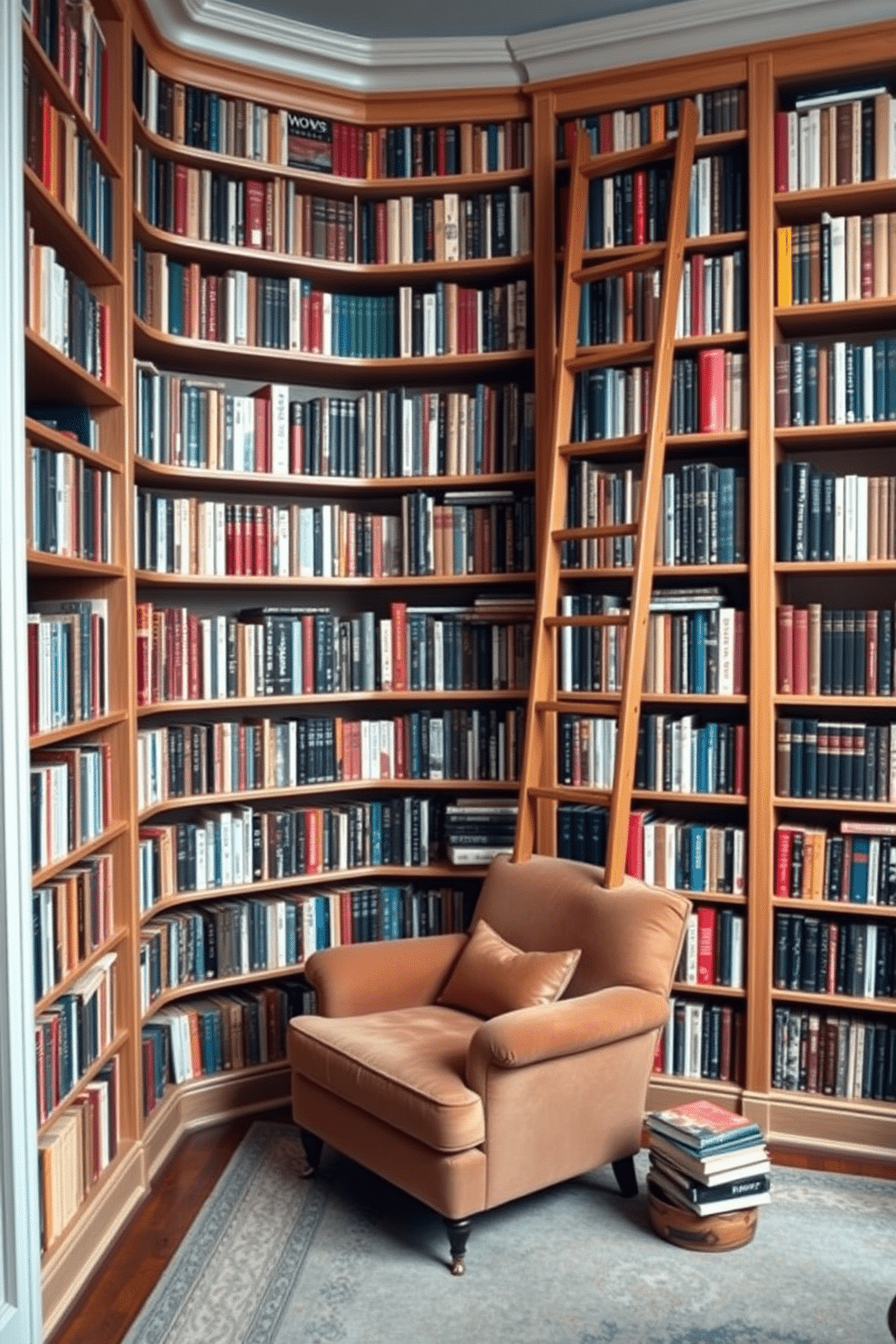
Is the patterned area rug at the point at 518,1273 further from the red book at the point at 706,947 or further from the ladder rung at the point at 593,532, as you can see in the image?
the ladder rung at the point at 593,532

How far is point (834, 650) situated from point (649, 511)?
623 mm

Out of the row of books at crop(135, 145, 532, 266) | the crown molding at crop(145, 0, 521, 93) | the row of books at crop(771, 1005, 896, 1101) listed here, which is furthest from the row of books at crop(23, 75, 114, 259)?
the row of books at crop(771, 1005, 896, 1101)

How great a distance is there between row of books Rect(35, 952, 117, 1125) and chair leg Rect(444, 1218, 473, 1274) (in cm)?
85

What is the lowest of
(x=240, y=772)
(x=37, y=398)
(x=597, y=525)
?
(x=240, y=772)

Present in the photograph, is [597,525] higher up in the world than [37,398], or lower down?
lower down

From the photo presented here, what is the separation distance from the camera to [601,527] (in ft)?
10.5

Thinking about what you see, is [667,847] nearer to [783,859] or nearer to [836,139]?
[783,859]

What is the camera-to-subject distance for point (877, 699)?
3.05 metres

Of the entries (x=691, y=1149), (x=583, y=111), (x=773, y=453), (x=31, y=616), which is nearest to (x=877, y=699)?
(x=773, y=453)

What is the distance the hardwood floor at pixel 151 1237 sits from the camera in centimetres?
236

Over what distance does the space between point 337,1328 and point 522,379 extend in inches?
102

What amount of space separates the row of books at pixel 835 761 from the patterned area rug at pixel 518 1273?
98 cm

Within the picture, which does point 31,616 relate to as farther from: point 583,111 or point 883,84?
point 883,84

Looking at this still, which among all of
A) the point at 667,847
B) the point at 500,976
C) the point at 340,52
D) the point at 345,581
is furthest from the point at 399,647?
the point at 340,52
